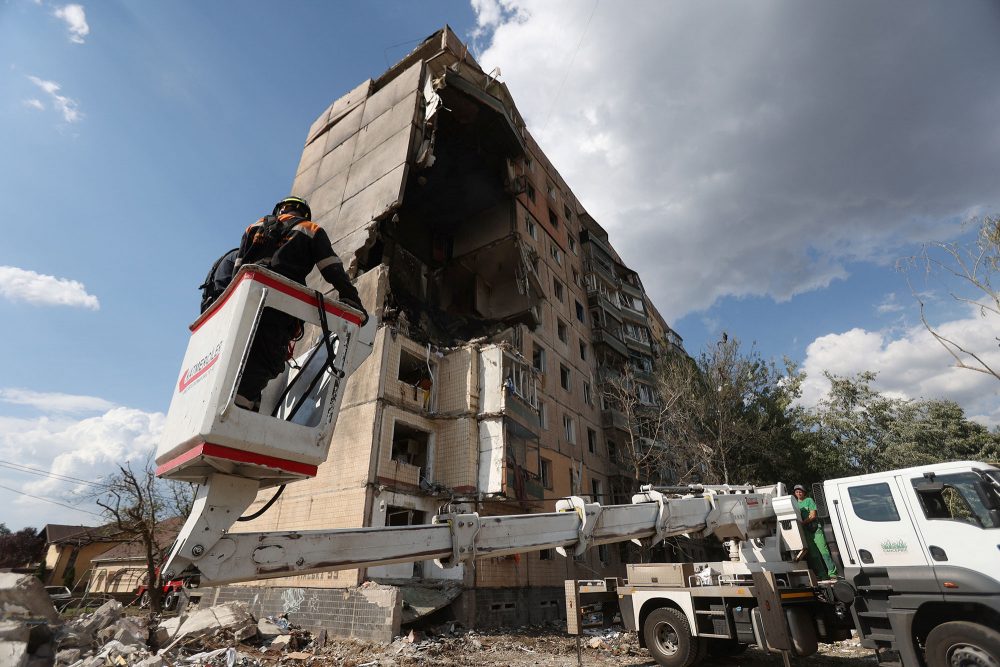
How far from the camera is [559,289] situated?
29.6m

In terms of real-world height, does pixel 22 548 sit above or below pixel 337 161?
below

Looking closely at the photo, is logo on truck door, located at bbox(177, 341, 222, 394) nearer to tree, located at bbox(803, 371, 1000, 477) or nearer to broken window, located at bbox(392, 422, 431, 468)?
broken window, located at bbox(392, 422, 431, 468)

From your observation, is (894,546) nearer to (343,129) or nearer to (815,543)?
(815,543)

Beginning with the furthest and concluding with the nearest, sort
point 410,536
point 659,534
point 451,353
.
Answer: point 451,353 < point 659,534 < point 410,536

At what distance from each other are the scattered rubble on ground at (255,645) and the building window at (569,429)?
11.3 metres

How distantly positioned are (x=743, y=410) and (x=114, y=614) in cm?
2425

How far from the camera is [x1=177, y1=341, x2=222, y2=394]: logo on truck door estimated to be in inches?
123

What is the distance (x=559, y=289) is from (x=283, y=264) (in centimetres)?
2651

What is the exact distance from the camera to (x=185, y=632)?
411 inches

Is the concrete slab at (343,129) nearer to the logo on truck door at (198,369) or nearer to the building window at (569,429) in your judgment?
the building window at (569,429)

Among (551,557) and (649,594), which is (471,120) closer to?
(551,557)

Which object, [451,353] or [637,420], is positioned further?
[637,420]

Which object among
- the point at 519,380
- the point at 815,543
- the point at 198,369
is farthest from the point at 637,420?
the point at 198,369

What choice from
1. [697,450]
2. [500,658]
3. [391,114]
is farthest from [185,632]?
[391,114]
